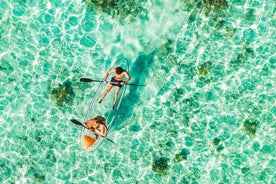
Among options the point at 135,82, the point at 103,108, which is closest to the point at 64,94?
the point at 103,108

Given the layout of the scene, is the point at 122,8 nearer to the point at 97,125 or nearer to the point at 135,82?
the point at 135,82

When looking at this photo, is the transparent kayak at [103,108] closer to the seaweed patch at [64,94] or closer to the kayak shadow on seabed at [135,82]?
the kayak shadow on seabed at [135,82]

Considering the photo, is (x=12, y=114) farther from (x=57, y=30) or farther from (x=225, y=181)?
(x=225, y=181)

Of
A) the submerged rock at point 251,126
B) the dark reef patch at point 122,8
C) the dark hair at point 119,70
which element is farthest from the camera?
the dark reef patch at point 122,8

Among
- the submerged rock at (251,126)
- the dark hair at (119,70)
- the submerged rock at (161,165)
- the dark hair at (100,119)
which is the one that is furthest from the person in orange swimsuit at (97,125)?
the submerged rock at (251,126)

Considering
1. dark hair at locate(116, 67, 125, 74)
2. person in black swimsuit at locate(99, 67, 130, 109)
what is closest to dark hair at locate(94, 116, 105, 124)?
person in black swimsuit at locate(99, 67, 130, 109)
